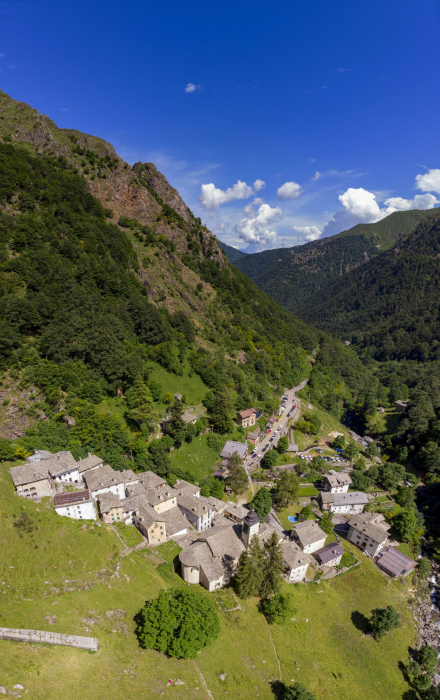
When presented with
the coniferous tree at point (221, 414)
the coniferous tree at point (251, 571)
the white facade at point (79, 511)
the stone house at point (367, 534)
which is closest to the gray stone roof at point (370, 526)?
the stone house at point (367, 534)

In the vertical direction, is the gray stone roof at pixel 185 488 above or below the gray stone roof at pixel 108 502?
below

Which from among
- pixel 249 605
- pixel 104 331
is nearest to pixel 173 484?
pixel 249 605

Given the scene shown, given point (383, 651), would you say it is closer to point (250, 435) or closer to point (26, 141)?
point (250, 435)

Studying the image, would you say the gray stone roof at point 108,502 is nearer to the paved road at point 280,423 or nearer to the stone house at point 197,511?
the stone house at point 197,511

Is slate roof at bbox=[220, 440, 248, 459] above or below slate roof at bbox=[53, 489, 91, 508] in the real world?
below

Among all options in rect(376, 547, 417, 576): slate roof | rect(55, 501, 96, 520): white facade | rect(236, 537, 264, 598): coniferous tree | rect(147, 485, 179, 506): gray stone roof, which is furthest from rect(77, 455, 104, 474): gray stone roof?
rect(376, 547, 417, 576): slate roof

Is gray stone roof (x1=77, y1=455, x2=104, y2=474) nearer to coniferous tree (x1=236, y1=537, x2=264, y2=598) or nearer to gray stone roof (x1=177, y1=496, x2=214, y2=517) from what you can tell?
gray stone roof (x1=177, y1=496, x2=214, y2=517)
